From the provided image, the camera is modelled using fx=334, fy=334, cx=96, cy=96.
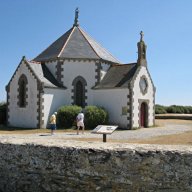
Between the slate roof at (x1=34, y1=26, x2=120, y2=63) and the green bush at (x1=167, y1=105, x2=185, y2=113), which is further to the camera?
the green bush at (x1=167, y1=105, x2=185, y2=113)

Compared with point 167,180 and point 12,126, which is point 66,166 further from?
point 12,126

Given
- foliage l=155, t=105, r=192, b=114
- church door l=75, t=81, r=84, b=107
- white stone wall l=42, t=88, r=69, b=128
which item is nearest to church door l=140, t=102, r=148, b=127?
church door l=75, t=81, r=84, b=107

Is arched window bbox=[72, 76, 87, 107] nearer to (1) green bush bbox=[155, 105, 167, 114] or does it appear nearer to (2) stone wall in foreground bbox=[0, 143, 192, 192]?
(1) green bush bbox=[155, 105, 167, 114]

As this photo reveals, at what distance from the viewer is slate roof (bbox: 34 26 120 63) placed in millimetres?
29969

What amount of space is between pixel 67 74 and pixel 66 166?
2325cm

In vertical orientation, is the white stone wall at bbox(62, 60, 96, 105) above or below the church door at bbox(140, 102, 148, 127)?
Result: above

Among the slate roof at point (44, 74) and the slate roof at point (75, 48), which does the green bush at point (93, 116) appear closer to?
the slate roof at point (44, 74)

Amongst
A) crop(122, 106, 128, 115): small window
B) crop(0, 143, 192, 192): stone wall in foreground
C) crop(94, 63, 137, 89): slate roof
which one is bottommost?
crop(0, 143, 192, 192): stone wall in foreground

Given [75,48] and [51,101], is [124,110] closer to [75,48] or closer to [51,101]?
[51,101]

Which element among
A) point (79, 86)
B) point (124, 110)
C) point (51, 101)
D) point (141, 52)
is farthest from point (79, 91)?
point (141, 52)

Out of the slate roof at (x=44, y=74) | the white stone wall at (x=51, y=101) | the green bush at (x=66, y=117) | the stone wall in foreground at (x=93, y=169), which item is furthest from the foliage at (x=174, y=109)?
the stone wall in foreground at (x=93, y=169)

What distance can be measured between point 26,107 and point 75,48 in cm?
712

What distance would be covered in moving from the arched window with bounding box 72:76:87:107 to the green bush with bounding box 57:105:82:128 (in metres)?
2.59

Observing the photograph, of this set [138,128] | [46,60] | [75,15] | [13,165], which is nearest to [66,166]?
[13,165]
